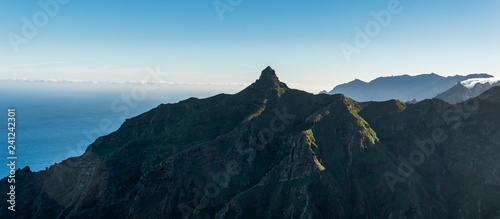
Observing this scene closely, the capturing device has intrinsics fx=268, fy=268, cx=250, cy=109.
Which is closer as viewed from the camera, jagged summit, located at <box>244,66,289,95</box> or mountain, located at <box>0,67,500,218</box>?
mountain, located at <box>0,67,500,218</box>

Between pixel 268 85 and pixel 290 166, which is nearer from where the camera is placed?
pixel 290 166

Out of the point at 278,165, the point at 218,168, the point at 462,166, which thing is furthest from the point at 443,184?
the point at 218,168

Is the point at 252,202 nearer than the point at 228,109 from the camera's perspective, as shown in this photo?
Yes

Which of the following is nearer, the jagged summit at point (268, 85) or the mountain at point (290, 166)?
the mountain at point (290, 166)

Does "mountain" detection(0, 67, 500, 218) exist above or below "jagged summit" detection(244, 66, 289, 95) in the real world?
below

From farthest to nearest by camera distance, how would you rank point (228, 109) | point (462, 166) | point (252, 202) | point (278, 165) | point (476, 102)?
point (228, 109) < point (476, 102) < point (462, 166) < point (278, 165) < point (252, 202)

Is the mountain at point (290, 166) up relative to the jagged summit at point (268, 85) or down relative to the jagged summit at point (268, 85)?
down

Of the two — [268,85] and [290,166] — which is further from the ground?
[268,85]

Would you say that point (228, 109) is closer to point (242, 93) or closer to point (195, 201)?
point (242, 93)
